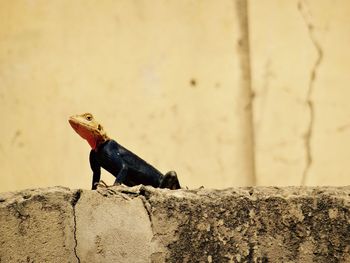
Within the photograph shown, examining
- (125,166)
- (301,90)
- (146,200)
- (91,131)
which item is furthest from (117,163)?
(301,90)

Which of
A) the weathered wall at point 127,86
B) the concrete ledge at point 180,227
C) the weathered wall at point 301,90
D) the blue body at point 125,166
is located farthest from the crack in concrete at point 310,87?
the concrete ledge at point 180,227

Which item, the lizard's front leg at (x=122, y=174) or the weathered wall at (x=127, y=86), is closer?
the lizard's front leg at (x=122, y=174)

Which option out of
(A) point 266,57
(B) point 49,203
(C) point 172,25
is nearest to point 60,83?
(C) point 172,25

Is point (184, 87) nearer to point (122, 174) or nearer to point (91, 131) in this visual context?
point (91, 131)

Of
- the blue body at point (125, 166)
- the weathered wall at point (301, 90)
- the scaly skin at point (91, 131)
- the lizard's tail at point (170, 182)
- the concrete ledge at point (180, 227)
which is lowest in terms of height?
the concrete ledge at point (180, 227)

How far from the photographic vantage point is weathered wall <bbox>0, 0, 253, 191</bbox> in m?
4.81

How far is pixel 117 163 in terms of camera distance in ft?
10.2

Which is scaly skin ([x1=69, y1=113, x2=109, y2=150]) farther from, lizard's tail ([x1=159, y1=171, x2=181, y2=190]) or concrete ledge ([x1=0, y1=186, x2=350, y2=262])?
concrete ledge ([x1=0, y1=186, x2=350, y2=262])

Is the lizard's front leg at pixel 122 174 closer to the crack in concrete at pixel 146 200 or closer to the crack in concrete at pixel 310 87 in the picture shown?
the crack in concrete at pixel 146 200

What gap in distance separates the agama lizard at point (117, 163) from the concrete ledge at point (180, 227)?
0.38 m

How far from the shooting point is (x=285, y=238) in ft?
8.60

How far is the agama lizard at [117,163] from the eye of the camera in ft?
10.1

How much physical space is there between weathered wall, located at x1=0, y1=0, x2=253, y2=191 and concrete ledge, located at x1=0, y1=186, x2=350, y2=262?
2051 mm

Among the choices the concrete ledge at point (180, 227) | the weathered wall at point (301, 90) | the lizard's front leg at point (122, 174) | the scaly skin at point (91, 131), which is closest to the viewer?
the concrete ledge at point (180, 227)
